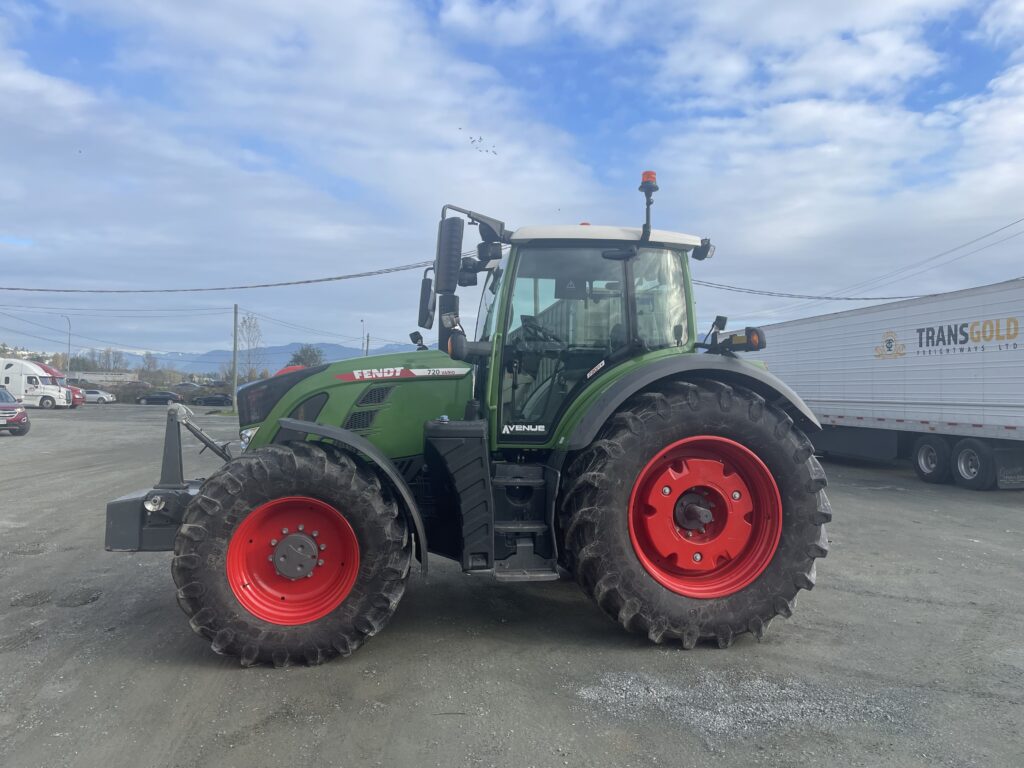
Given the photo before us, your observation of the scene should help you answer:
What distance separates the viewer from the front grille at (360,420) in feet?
15.4

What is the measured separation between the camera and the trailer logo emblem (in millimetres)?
13516

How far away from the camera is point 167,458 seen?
181 inches

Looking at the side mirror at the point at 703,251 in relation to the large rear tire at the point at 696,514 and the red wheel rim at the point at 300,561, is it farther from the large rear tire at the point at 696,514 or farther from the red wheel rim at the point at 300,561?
the red wheel rim at the point at 300,561

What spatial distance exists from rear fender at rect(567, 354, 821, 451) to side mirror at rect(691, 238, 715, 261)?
2.71 ft

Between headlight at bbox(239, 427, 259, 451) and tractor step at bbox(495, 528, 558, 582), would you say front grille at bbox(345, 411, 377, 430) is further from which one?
tractor step at bbox(495, 528, 558, 582)

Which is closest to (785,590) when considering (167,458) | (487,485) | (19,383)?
(487,485)

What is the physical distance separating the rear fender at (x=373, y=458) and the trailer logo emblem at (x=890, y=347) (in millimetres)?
12195

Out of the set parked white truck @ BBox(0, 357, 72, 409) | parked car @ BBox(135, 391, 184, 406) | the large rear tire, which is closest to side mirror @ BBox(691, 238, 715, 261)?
the large rear tire

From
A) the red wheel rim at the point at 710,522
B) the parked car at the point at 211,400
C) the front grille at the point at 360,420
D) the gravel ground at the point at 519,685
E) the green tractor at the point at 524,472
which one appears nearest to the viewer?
the gravel ground at the point at 519,685

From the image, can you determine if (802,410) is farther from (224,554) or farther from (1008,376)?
(1008,376)

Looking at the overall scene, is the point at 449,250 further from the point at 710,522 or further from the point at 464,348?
the point at 710,522

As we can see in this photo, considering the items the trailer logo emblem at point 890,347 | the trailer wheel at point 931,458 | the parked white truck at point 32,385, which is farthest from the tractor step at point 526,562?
the parked white truck at point 32,385

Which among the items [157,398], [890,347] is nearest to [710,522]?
[890,347]

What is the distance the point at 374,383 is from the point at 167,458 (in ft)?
4.57
